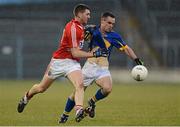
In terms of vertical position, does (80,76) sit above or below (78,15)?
below

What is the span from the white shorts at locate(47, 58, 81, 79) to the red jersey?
7 cm

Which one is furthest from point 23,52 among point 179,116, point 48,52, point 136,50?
point 179,116

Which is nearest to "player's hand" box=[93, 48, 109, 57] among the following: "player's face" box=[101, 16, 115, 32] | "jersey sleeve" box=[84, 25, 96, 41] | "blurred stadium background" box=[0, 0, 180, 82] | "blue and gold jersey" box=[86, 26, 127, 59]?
"blue and gold jersey" box=[86, 26, 127, 59]

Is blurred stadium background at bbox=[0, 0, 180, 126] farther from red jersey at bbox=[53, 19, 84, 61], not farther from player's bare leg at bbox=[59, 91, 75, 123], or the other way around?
red jersey at bbox=[53, 19, 84, 61]

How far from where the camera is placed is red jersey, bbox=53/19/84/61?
10.9 m

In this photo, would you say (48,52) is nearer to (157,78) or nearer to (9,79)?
(9,79)

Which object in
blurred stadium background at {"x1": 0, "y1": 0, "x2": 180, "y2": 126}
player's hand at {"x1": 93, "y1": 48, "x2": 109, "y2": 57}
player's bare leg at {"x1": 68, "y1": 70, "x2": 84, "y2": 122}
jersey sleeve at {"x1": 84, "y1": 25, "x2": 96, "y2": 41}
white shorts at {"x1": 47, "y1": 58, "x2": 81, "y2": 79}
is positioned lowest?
blurred stadium background at {"x1": 0, "y1": 0, "x2": 180, "y2": 126}

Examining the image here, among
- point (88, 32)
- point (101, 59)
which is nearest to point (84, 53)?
point (88, 32)

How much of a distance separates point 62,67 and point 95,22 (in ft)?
84.5

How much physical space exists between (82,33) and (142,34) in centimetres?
2782

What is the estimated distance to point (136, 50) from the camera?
120ft

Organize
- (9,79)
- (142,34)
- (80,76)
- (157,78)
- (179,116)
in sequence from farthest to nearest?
(142,34) → (9,79) → (157,78) → (179,116) → (80,76)

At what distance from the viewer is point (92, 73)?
12102mm

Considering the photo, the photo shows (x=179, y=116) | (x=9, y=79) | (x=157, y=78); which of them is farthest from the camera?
(x=9, y=79)
